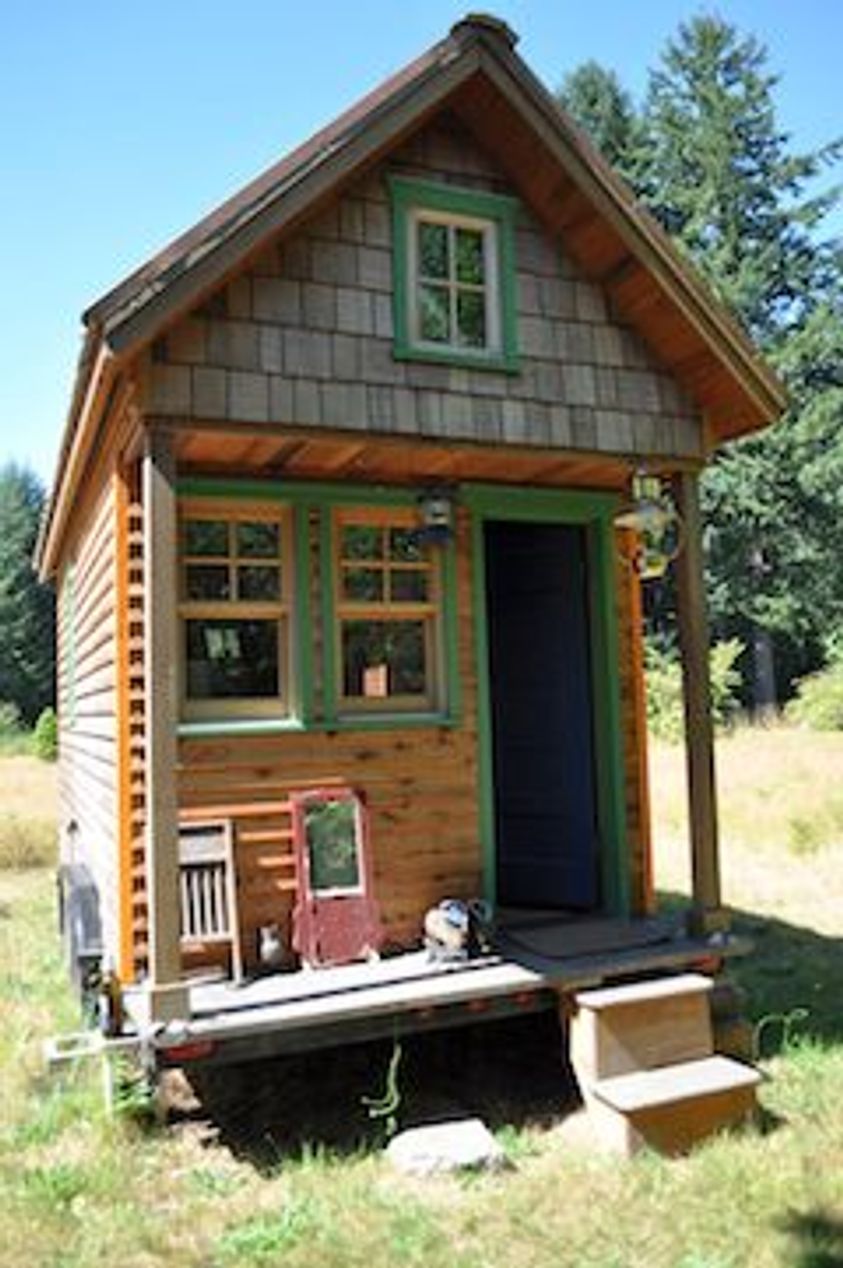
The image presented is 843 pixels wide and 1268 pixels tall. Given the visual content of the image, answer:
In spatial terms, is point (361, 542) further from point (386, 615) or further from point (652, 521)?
point (652, 521)

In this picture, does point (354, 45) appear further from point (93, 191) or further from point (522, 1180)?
point (522, 1180)

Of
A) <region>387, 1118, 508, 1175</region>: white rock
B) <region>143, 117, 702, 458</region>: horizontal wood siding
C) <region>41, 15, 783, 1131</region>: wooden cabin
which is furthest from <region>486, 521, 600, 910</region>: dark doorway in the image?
<region>387, 1118, 508, 1175</region>: white rock

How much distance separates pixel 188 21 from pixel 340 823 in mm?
4867

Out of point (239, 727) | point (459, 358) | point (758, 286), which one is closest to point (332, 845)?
point (239, 727)

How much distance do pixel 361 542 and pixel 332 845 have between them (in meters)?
1.85

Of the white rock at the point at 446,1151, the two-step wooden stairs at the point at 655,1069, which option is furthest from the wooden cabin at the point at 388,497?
the white rock at the point at 446,1151

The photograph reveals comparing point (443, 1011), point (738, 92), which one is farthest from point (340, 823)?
point (738, 92)

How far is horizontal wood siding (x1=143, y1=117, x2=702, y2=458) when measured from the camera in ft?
17.0

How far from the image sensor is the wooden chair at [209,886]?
5.77 m

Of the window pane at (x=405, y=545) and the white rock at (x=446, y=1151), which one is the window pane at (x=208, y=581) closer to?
the window pane at (x=405, y=545)

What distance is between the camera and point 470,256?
20.0 feet

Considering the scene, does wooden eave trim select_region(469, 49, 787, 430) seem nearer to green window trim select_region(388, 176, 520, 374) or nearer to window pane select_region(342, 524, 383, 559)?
green window trim select_region(388, 176, 520, 374)

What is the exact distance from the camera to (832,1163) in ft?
15.0

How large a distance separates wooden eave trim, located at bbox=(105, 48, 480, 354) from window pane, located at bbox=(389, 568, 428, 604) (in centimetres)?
228
